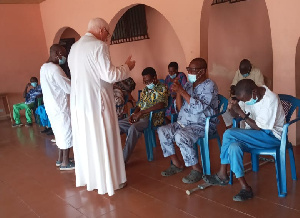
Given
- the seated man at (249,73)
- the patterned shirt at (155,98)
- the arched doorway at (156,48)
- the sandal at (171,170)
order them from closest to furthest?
the sandal at (171,170) → the patterned shirt at (155,98) → the seated man at (249,73) → the arched doorway at (156,48)

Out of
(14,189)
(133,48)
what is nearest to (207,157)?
(14,189)

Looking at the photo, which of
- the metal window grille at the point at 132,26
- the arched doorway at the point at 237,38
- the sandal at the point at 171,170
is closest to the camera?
the sandal at the point at 171,170

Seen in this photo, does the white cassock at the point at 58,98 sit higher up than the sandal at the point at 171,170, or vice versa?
the white cassock at the point at 58,98

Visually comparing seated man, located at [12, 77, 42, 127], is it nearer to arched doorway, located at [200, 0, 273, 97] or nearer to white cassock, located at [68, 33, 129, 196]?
arched doorway, located at [200, 0, 273, 97]

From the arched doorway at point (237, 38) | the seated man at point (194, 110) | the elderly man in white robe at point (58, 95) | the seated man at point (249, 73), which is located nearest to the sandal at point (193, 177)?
the seated man at point (194, 110)

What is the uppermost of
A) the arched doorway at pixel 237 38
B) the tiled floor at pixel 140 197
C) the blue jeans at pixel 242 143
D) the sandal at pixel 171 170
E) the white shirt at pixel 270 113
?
the arched doorway at pixel 237 38

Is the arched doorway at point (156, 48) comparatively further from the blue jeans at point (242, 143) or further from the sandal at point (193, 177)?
the blue jeans at point (242, 143)

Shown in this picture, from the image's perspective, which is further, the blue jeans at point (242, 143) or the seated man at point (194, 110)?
the seated man at point (194, 110)

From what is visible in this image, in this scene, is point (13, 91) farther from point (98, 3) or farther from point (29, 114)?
point (98, 3)

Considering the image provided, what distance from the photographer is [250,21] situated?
610cm

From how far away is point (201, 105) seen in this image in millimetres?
3236

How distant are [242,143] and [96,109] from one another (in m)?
1.41

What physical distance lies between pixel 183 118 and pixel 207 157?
0.50m

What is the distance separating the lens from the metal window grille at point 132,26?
23.3ft
